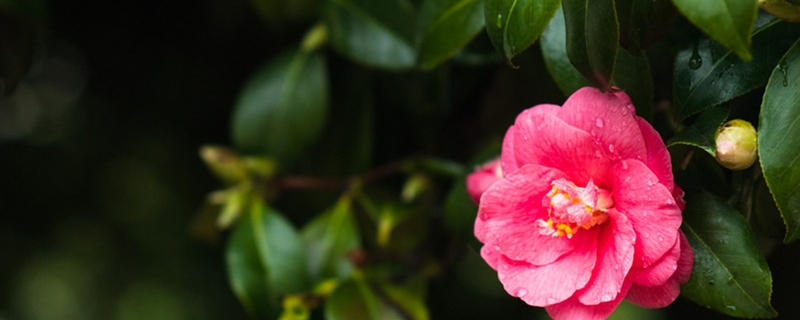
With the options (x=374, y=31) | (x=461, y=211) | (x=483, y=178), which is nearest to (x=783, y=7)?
(x=483, y=178)

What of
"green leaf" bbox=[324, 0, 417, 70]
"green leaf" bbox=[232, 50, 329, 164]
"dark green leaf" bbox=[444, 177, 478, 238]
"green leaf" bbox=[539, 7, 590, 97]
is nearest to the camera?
"green leaf" bbox=[539, 7, 590, 97]

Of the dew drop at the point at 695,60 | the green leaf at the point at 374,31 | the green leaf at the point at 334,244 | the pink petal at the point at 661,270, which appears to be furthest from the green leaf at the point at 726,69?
the green leaf at the point at 334,244

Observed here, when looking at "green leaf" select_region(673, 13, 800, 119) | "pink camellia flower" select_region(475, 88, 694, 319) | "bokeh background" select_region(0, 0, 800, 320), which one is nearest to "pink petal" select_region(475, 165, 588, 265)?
"pink camellia flower" select_region(475, 88, 694, 319)

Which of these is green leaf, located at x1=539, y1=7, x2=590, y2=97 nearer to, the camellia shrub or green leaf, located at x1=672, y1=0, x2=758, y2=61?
the camellia shrub

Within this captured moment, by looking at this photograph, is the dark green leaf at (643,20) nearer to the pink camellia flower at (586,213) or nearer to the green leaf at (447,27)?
the pink camellia flower at (586,213)

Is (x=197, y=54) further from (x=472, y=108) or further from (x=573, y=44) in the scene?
(x=573, y=44)
